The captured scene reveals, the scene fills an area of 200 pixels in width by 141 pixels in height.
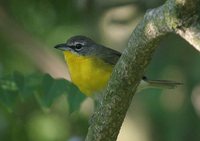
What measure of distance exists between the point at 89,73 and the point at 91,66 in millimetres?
185

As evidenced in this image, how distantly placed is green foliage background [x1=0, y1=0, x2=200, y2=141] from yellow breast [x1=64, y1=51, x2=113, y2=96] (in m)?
0.39

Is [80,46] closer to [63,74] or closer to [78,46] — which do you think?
[78,46]

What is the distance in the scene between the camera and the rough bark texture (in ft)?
9.76

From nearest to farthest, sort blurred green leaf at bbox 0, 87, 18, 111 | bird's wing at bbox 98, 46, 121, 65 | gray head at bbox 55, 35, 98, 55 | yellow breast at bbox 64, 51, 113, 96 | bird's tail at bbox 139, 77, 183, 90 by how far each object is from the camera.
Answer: blurred green leaf at bbox 0, 87, 18, 111 → yellow breast at bbox 64, 51, 113, 96 → bird's tail at bbox 139, 77, 183, 90 → bird's wing at bbox 98, 46, 121, 65 → gray head at bbox 55, 35, 98, 55

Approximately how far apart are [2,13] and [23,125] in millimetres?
1240

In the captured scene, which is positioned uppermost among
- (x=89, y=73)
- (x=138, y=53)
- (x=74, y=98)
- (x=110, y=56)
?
(x=138, y=53)

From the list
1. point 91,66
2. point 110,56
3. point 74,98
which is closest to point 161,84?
point 110,56

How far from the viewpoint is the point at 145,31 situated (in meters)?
3.25

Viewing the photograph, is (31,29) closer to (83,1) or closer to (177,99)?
(83,1)

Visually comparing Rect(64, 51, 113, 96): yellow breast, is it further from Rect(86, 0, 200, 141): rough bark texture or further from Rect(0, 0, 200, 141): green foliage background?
Rect(86, 0, 200, 141): rough bark texture

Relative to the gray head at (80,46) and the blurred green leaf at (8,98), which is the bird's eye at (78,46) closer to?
the gray head at (80,46)

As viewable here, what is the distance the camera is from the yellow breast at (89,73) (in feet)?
18.7

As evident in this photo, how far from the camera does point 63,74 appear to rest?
6625mm

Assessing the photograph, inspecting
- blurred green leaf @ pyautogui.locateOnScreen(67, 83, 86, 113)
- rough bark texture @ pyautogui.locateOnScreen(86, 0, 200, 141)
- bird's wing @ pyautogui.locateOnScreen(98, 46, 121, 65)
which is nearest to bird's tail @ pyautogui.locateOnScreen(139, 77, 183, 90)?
A: bird's wing @ pyautogui.locateOnScreen(98, 46, 121, 65)
